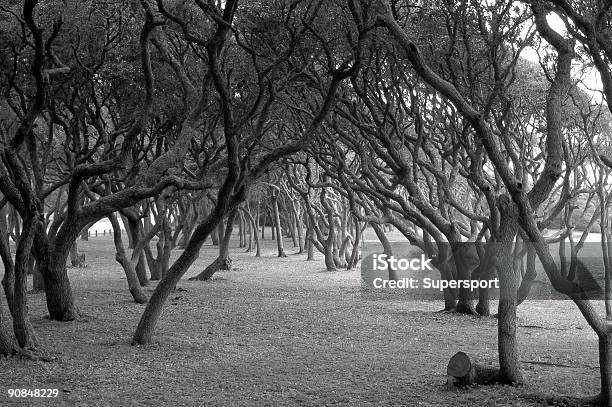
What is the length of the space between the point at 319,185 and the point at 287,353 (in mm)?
9899

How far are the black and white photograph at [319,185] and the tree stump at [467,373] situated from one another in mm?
25

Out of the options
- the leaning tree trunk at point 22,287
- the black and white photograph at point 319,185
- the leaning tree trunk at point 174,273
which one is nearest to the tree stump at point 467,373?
Answer: the black and white photograph at point 319,185

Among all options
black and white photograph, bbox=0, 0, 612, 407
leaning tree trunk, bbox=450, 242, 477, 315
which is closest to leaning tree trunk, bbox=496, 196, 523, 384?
black and white photograph, bbox=0, 0, 612, 407

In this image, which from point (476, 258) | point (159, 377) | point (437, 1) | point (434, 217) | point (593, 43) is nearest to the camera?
point (593, 43)

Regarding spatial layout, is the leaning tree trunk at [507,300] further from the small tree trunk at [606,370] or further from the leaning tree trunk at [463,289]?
the leaning tree trunk at [463,289]

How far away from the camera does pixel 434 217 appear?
1490 centimetres

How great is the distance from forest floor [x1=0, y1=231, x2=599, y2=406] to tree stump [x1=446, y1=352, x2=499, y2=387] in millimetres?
151

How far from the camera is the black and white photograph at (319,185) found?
8180 mm

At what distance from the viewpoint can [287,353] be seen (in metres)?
11.1

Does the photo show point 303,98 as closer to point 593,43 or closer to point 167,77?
point 167,77

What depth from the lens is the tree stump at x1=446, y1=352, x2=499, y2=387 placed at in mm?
8367

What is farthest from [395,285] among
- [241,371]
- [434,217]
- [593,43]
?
[593,43]

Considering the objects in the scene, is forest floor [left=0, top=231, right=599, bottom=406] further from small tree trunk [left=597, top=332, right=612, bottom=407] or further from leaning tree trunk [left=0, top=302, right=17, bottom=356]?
small tree trunk [left=597, top=332, right=612, bottom=407]

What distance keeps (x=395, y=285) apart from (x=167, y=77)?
11.1 m
